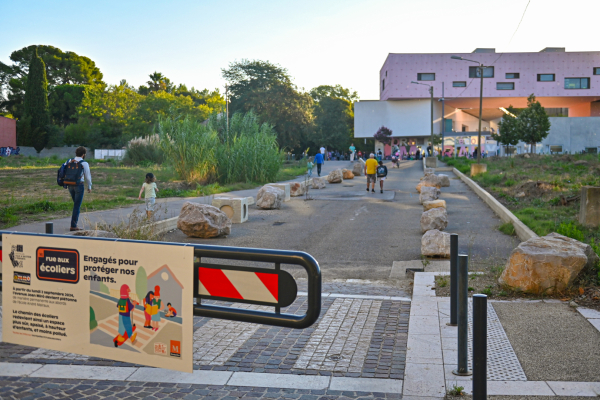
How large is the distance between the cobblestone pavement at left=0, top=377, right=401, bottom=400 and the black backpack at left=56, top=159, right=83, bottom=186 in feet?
24.7

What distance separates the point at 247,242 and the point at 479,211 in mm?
8289

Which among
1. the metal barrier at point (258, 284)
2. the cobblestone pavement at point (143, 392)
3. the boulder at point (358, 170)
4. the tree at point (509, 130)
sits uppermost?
the tree at point (509, 130)

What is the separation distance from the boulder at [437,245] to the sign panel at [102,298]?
7.07 m

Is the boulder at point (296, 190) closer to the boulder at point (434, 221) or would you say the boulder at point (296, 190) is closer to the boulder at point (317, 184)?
the boulder at point (317, 184)

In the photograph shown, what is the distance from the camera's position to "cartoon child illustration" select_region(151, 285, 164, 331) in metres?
3.54

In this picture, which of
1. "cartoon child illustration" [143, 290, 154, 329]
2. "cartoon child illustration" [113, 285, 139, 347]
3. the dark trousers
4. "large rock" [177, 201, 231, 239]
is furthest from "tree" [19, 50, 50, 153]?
"cartoon child illustration" [143, 290, 154, 329]

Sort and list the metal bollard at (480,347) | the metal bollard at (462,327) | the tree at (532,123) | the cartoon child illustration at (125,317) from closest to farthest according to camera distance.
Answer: the metal bollard at (480,347) → the cartoon child illustration at (125,317) → the metal bollard at (462,327) → the tree at (532,123)

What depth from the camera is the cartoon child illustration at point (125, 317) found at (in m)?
3.63

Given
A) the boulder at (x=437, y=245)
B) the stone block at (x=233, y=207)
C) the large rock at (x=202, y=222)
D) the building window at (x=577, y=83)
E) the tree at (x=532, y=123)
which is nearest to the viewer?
the boulder at (x=437, y=245)

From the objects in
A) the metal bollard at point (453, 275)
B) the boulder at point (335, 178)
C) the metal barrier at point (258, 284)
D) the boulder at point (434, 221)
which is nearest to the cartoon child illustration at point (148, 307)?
the metal barrier at point (258, 284)

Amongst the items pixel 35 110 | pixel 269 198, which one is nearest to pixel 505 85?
pixel 35 110

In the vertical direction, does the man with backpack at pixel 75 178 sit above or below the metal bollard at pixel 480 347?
above

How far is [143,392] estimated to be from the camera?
4.26 metres

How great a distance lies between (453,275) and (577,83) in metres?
74.3
